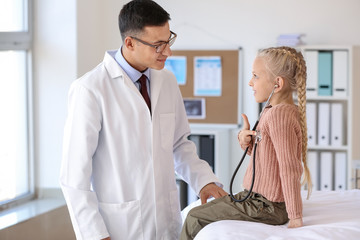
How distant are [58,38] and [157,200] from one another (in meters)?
2.22

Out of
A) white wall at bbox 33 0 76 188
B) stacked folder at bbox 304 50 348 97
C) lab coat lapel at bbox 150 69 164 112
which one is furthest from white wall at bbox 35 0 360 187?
lab coat lapel at bbox 150 69 164 112

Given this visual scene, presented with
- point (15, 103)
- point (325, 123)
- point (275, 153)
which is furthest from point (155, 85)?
point (325, 123)

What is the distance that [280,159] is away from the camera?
1520mm

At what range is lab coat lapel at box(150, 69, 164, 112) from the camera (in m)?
1.86

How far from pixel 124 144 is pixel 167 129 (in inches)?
7.3

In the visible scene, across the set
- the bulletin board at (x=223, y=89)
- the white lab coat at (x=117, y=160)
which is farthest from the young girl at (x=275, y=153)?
the bulletin board at (x=223, y=89)

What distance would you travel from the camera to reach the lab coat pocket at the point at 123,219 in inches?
69.9

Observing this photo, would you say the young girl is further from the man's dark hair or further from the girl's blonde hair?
Result: the man's dark hair

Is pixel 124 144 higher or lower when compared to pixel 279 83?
lower

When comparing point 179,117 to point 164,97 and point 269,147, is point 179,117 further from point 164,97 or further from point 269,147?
point 269,147

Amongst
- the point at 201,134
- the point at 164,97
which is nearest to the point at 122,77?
the point at 164,97

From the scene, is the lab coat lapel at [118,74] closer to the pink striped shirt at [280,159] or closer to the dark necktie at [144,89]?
the dark necktie at [144,89]

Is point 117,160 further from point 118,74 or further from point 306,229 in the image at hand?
point 306,229

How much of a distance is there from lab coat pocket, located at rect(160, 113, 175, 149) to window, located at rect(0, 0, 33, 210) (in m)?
1.90
